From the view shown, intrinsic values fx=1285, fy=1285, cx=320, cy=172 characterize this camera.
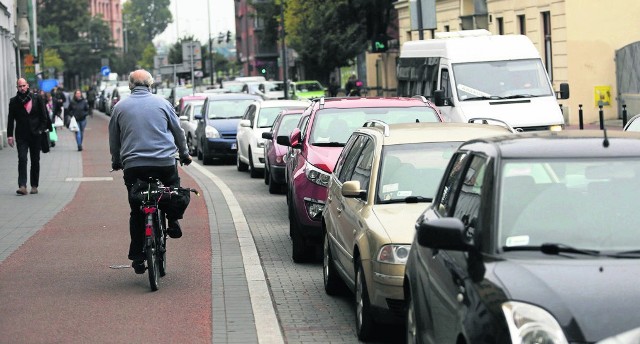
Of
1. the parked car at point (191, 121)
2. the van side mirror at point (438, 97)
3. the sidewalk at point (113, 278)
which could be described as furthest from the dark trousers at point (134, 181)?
the parked car at point (191, 121)

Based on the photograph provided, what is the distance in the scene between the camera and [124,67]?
162m

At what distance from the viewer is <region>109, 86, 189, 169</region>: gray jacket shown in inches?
428

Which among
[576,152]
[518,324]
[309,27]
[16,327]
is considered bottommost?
[16,327]

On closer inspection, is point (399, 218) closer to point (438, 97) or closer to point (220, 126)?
point (438, 97)

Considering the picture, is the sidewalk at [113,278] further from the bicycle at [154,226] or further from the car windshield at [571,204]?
the car windshield at [571,204]

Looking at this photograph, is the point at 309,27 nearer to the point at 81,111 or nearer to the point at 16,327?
the point at 81,111

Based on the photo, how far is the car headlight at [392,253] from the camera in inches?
315

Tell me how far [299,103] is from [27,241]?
459 inches

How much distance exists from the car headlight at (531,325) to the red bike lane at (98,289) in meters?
3.94

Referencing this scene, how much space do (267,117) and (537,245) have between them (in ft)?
68.6

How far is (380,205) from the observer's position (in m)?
9.06

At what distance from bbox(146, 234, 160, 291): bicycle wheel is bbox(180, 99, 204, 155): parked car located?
75.6ft

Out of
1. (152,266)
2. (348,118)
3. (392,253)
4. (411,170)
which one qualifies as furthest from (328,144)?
(392,253)

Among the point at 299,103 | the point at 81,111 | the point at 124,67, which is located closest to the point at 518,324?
the point at 299,103
